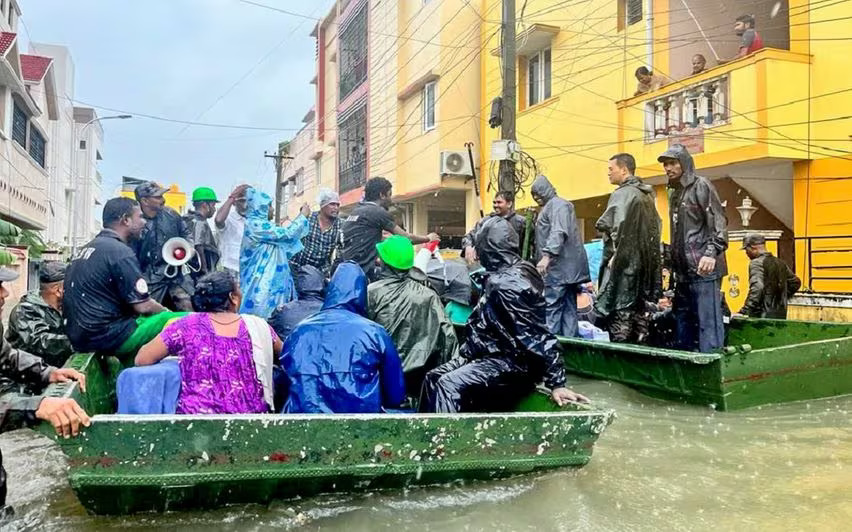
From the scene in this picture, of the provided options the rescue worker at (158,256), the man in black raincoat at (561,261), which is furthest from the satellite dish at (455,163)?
the rescue worker at (158,256)

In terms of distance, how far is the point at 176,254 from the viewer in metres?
6.46

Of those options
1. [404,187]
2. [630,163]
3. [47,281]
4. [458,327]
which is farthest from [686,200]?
[404,187]

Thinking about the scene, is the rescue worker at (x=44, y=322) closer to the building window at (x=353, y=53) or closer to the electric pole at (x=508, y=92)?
the electric pole at (x=508, y=92)

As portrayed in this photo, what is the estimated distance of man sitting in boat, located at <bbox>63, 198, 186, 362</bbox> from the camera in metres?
4.32

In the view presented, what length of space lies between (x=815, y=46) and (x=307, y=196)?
28683mm

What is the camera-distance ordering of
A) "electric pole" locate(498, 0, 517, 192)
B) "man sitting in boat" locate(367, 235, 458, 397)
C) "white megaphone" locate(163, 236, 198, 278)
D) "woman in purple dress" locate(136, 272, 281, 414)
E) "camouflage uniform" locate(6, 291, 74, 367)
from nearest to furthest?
"woman in purple dress" locate(136, 272, 281, 414), "man sitting in boat" locate(367, 235, 458, 397), "camouflage uniform" locate(6, 291, 74, 367), "white megaphone" locate(163, 236, 198, 278), "electric pole" locate(498, 0, 517, 192)

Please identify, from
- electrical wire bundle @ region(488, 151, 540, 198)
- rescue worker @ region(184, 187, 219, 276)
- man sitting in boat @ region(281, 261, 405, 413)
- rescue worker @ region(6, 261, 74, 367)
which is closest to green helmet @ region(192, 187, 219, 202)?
rescue worker @ region(184, 187, 219, 276)

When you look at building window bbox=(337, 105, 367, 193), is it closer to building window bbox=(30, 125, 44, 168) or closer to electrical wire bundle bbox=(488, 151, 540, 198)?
electrical wire bundle bbox=(488, 151, 540, 198)

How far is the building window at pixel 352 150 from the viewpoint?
24578 millimetres

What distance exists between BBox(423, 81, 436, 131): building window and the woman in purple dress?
53.2ft

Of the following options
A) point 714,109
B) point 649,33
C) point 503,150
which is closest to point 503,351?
point 503,150

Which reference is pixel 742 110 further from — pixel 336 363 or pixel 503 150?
pixel 336 363

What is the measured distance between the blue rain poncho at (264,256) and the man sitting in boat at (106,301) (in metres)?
2.43

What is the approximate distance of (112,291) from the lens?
4387 millimetres
